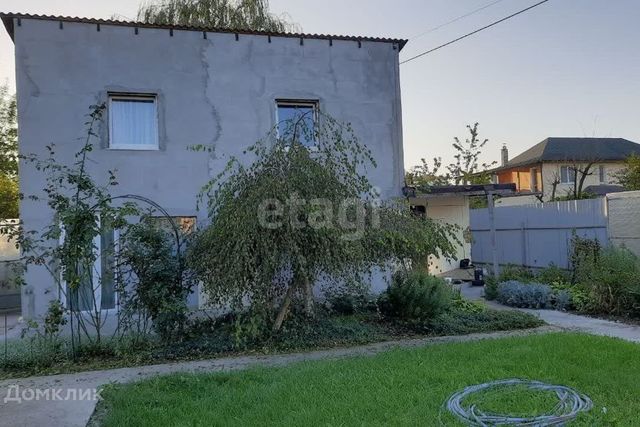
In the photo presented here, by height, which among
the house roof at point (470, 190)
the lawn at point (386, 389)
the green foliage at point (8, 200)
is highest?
the green foliage at point (8, 200)

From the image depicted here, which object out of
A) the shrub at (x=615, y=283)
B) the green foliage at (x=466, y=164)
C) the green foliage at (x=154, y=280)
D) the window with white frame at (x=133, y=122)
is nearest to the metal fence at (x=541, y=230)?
the shrub at (x=615, y=283)

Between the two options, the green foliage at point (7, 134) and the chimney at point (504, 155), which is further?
the chimney at point (504, 155)

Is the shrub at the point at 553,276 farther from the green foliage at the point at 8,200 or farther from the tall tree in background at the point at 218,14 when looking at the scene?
the green foliage at the point at 8,200

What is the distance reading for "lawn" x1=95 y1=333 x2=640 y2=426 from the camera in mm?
4000

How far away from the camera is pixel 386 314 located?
831cm

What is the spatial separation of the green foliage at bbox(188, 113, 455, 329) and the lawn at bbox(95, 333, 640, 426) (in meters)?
1.37

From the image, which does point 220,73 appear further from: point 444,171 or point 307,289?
point 444,171

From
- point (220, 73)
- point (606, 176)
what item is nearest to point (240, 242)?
point (220, 73)

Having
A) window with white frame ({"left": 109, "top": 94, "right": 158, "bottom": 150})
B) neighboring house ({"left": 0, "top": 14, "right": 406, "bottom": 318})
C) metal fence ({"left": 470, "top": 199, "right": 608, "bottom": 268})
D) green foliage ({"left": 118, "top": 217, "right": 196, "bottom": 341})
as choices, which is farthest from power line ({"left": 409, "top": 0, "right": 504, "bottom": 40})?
green foliage ({"left": 118, "top": 217, "right": 196, "bottom": 341})

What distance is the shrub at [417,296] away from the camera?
755cm

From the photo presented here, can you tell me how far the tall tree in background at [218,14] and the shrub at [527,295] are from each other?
1110 centimetres

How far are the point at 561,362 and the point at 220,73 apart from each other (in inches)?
313

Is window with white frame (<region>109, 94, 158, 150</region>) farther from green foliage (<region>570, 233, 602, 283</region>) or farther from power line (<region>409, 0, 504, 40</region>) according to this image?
green foliage (<region>570, 233, 602, 283</region>)

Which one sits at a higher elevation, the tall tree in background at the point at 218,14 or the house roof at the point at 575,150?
the tall tree in background at the point at 218,14
